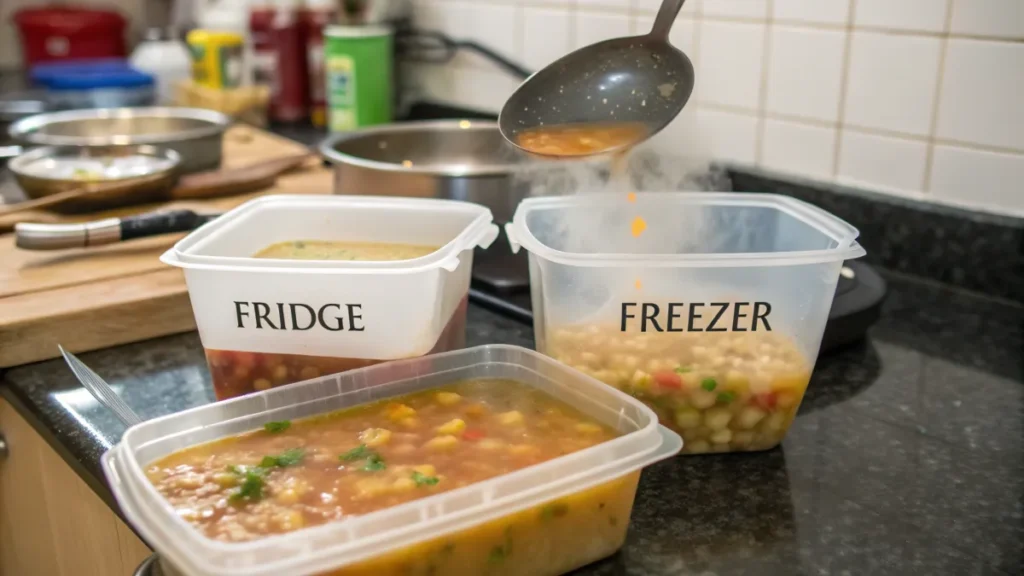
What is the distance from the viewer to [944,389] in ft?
2.89

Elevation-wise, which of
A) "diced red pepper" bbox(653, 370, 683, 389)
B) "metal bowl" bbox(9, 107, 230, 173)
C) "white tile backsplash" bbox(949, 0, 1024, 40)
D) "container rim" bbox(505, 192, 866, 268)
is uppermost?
"white tile backsplash" bbox(949, 0, 1024, 40)

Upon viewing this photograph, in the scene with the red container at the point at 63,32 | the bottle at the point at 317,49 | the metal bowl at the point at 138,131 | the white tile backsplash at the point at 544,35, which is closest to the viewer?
the metal bowl at the point at 138,131

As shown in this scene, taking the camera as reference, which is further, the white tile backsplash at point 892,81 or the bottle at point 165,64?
the bottle at point 165,64

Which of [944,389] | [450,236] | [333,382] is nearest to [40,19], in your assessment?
[450,236]

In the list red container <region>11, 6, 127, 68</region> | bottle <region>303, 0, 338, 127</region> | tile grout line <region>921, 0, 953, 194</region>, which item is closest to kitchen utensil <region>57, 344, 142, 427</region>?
tile grout line <region>921, 0, 953, 194</region>

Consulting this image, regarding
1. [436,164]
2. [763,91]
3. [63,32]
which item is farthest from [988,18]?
[63,32]

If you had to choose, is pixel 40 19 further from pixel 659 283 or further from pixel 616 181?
pixel 659 283

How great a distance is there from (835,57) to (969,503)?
2.16 ft

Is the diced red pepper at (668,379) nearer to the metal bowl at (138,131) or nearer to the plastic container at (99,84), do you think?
the metal bowl at (138,131)

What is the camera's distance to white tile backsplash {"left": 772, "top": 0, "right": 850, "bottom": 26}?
116 centimetres

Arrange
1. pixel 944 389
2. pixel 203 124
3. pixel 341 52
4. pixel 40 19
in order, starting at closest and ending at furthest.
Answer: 1. pixel 944 389
2. pixel 203 124
3. pixel 341 52
4. pixel 40 19

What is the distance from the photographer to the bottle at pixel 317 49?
1965 millimetres

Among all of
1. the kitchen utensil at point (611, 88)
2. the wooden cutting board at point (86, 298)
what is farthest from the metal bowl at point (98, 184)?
the kitchen utensil at point (611, 88)

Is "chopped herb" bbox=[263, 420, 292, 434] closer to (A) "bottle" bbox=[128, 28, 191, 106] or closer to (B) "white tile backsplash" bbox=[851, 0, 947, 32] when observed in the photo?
(B) "white tile backsplash" bbox=[851, 0, 947, 32]
